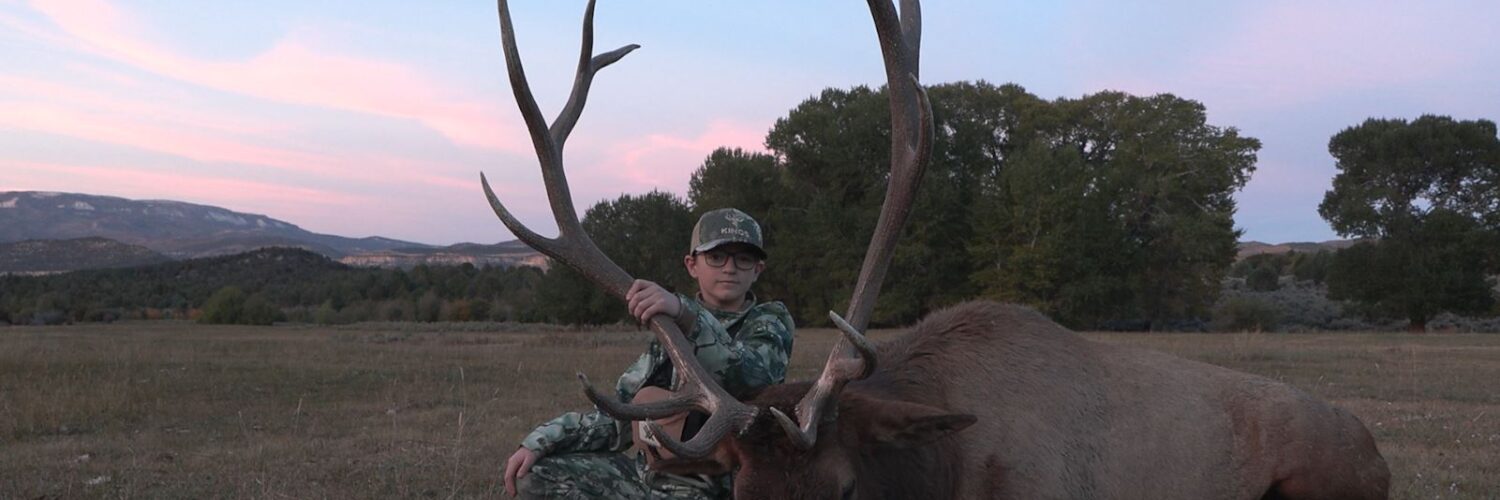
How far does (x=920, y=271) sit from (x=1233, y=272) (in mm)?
35291

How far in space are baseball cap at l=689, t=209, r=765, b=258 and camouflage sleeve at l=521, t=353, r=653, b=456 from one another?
0.63 m

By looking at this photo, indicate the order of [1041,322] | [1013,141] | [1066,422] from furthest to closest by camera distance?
[1013,141], [1041,322], [1066,422]

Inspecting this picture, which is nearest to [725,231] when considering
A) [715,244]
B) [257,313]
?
[715,244]

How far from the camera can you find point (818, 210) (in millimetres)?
44438

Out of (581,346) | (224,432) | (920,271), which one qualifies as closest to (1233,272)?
(920,271)

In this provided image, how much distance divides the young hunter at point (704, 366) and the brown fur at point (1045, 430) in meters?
0.46

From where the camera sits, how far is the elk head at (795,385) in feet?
13.1

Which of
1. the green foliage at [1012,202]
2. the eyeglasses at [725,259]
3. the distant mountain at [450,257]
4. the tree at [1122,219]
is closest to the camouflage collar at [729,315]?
the eyeglasses at [725,259]

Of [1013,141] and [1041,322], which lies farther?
[1013,141]

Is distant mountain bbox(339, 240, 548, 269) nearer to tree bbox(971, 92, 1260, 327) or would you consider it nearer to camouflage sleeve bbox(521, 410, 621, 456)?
tree bbox(971, 92, 1260, 327)

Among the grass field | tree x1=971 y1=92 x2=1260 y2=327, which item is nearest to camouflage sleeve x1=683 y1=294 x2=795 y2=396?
the grass field

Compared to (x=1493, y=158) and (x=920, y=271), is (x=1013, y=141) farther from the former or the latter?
(x=1493, y=158)

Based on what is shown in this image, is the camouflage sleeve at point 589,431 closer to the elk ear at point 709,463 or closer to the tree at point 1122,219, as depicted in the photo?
the elk ear at point 709,463

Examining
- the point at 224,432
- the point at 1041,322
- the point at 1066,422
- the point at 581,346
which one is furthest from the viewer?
the point at 581,346
